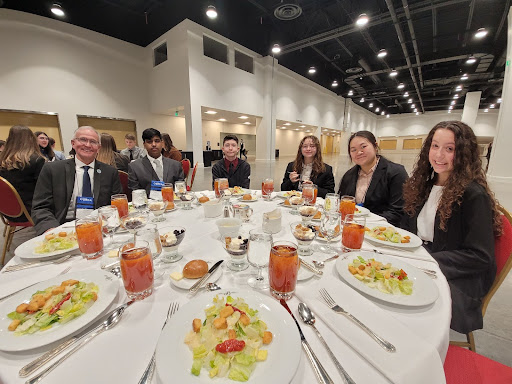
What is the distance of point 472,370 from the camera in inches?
34.9

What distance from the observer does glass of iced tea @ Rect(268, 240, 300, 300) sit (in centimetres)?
79

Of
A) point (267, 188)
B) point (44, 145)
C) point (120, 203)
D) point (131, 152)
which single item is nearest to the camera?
point (120, 203)

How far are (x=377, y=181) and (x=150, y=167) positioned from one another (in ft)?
9.45

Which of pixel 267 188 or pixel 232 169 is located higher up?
pixel 232 169

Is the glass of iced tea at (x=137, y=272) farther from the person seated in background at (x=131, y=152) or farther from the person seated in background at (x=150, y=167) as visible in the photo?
the person seated in background at (x=131, y=152)

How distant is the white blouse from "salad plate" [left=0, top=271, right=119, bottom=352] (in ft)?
6.53

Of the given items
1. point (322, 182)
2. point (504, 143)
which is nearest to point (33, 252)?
point (322, 182)

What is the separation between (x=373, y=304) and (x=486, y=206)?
3.41ft

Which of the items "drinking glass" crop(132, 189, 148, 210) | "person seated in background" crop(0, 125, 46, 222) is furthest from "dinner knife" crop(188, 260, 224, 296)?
"person seated in background" crop(0, 125, 46, 222)

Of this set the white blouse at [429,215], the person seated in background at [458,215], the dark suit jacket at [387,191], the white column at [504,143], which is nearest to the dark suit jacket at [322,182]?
the dark suit jacket at [387,191]

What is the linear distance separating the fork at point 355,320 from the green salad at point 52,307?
85 centimetres

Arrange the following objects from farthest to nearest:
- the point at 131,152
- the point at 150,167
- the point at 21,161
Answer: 1. the point at 131,152
2. the point at 150,167
3. the point at 21,161

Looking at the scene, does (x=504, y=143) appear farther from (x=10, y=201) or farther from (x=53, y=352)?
(x=10, y=201)

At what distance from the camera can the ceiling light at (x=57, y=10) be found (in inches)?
269
